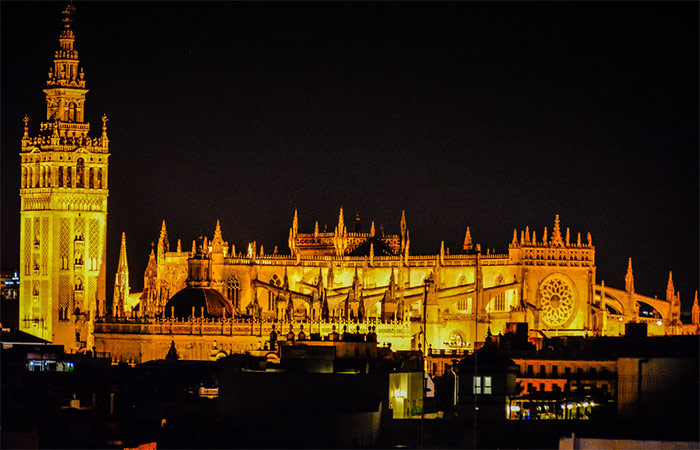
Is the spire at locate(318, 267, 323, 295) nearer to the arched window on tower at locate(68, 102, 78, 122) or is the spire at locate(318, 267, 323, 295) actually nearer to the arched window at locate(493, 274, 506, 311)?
the arched window at locate(493, 274, 506, 311)

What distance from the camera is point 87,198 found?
124 metres

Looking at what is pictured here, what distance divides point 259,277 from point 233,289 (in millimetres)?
1474

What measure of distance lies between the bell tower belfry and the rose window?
67.0 feet

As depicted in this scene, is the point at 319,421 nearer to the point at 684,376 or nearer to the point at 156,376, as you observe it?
the point at 684,376

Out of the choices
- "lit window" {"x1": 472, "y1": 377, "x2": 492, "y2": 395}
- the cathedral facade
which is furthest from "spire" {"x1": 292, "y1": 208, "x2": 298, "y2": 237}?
"lit window" {"x1": 472, "y1": 377, "x2": 492, "y2": 395}

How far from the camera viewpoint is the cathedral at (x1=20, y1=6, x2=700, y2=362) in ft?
396

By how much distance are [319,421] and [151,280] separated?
53598 mm

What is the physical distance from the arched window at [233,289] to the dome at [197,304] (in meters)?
9.39

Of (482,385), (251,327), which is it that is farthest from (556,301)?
(482,385)

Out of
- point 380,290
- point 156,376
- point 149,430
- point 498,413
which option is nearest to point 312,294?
point 380,290

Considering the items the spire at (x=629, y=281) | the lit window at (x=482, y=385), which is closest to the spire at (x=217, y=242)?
the spire at (x=629, y=281)

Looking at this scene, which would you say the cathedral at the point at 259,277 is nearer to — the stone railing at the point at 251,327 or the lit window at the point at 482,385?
the stone railing at the point at 251,327

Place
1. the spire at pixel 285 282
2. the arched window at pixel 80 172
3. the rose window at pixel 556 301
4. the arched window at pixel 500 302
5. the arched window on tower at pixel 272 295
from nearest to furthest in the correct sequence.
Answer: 1. the arched window at pixel 500 302
2. the rose window at pixel 556 301
3. the spire at pixel 285 282
4. the arched window at pixel 80 172
5. the arched window on tower at pixel 272 295

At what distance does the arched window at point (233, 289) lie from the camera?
127 metres
